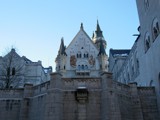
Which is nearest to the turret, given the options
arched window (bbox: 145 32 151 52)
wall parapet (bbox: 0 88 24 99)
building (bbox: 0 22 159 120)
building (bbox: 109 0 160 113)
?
building (bbox: 109 0 160 113)

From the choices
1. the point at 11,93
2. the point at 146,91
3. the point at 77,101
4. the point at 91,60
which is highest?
the point at 91,60

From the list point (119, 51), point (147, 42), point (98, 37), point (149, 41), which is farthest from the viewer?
point (98, 37)

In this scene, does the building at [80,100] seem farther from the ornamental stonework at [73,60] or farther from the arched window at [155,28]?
the ornamental stonework at [73,60]

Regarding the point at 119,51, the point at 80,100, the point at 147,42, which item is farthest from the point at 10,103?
the point at 119,51

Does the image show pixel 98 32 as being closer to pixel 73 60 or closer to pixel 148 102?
pixel 73 60

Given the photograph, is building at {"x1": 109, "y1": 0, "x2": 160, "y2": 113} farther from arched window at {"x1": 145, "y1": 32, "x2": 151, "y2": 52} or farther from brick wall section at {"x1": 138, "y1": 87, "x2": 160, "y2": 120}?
brick wall section at {"x1": 138, "y1": 87, "x2": 160, "y2": 120}

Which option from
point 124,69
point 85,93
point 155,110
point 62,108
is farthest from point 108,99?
point 124,69

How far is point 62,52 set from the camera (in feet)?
208

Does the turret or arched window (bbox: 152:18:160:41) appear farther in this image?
the turret

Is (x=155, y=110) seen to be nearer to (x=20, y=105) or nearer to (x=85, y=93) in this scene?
(x=85, y=93)

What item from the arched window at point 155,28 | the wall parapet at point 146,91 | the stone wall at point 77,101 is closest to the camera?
the stone wall at point 77,101

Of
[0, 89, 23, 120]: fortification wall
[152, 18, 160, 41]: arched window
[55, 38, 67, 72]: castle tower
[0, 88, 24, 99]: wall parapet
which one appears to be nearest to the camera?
[0, 89, 23, 120]: fortification wall

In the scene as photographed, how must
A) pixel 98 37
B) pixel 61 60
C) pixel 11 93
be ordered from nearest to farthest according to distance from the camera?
pixel 11 93 → pixel 61 60 → pixel 98 37

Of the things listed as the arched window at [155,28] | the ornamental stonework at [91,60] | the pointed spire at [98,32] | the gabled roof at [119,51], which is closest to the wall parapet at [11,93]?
the arched window at [155,28]
